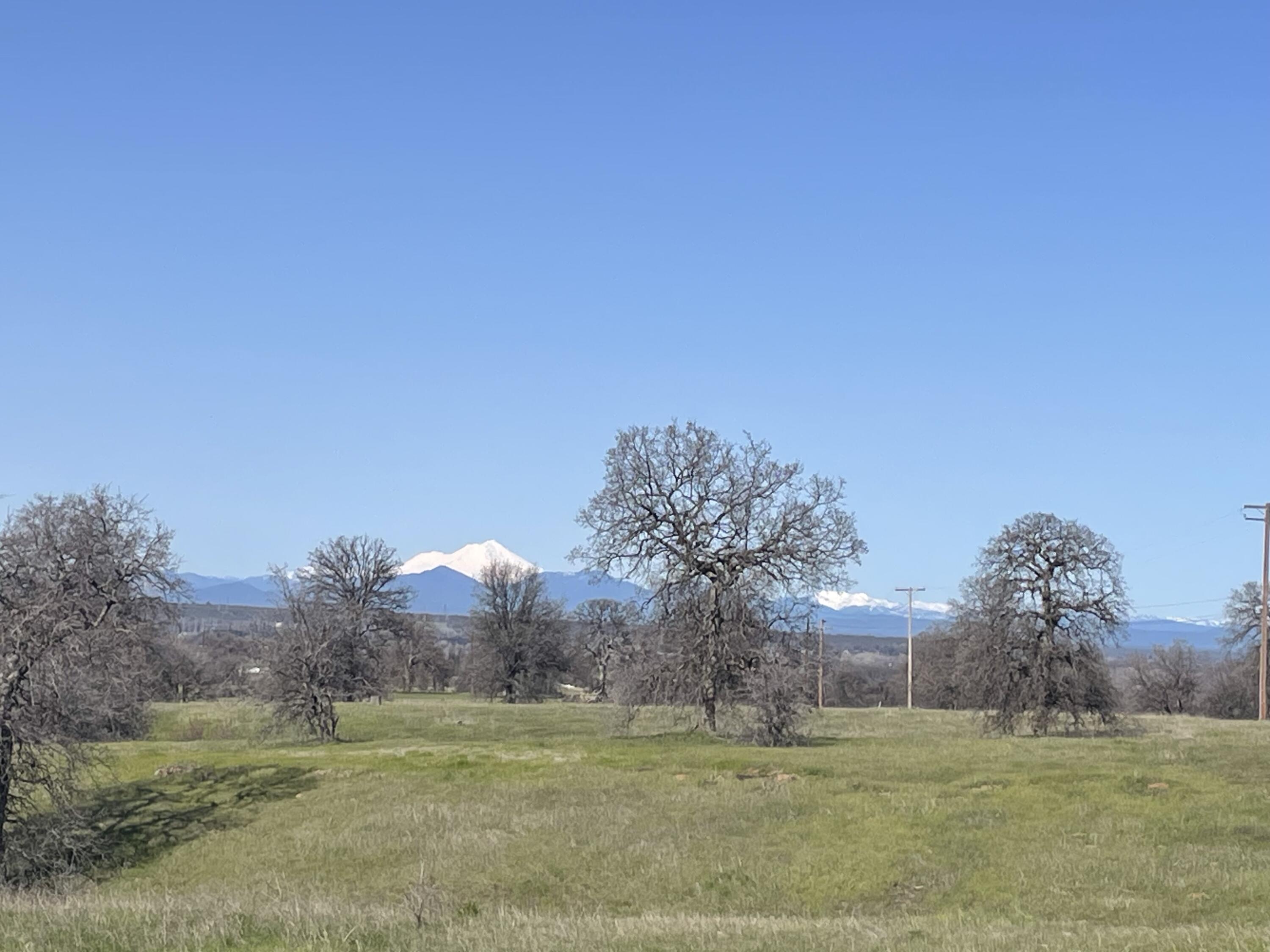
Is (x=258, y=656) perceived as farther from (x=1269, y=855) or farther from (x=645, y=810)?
(x=1269, y=855)

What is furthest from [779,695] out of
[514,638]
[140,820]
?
[514,638]

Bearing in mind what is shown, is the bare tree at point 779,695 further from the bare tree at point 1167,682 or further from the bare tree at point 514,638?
the bare tree at point 1167,682

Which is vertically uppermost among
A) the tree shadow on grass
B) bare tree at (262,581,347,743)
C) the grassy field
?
bare tree at (262,581,347,743)

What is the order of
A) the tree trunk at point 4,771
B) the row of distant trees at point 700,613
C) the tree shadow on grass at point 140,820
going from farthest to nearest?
the row of distant trees at point 700,613 → the tree shadow on grass at point 140,820 → the tree trunk at point 4,771

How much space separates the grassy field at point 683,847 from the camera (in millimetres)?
13875

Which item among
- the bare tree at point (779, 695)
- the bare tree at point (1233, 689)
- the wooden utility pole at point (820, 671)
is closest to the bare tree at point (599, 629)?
the wooden utility pole at point (820, 671)

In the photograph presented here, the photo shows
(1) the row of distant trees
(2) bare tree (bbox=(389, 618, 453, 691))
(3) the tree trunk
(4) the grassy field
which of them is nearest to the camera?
(4) the grassy field

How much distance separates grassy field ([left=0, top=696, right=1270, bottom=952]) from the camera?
13.9 meters

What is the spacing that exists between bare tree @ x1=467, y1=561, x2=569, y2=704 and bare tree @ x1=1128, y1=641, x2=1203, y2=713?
1979 inches

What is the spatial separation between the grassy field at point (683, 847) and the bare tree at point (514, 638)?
166 feet

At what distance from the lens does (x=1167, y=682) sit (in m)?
97.6

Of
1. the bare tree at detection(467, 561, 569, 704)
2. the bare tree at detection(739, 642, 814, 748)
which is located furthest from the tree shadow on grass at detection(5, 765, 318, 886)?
the bare tree at detection(467, 561, 569, 704)

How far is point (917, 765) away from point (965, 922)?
17.2 metres

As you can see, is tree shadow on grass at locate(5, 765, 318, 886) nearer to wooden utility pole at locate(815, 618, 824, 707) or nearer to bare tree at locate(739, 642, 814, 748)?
bare tree at locate(739, 642, 814, 748)
